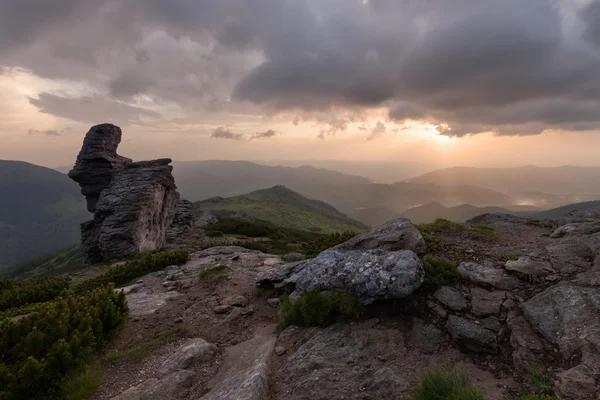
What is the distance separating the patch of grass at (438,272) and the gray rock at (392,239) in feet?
4.56

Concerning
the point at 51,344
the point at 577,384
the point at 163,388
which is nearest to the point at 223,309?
the point at 163,388

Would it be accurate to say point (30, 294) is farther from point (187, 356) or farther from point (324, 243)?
point (324, 243)

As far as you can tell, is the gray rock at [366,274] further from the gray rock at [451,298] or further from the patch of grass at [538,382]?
the patch of grass at [538,382]

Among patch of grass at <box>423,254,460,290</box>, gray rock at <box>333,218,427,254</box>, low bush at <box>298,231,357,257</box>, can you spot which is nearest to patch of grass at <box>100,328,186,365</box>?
gray rock at <box>333,218,427,254</box>

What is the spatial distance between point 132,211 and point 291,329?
3148 centimetres

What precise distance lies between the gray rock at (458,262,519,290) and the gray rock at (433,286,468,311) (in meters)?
0.78

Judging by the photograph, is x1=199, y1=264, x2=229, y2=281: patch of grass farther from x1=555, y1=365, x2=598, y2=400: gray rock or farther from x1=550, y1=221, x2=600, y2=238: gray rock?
x1=550, y1=221, x2=600, y2=238: gray rock

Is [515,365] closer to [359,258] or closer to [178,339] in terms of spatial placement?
[359,258]

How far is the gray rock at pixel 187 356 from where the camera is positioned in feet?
28.0

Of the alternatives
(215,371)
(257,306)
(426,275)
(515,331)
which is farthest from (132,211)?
(515,331)

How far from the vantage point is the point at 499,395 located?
A: 5.93 m

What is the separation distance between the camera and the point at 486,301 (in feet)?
28.2

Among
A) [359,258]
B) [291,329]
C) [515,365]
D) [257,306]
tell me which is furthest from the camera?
[257,306]

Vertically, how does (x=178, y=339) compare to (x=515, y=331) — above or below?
below
